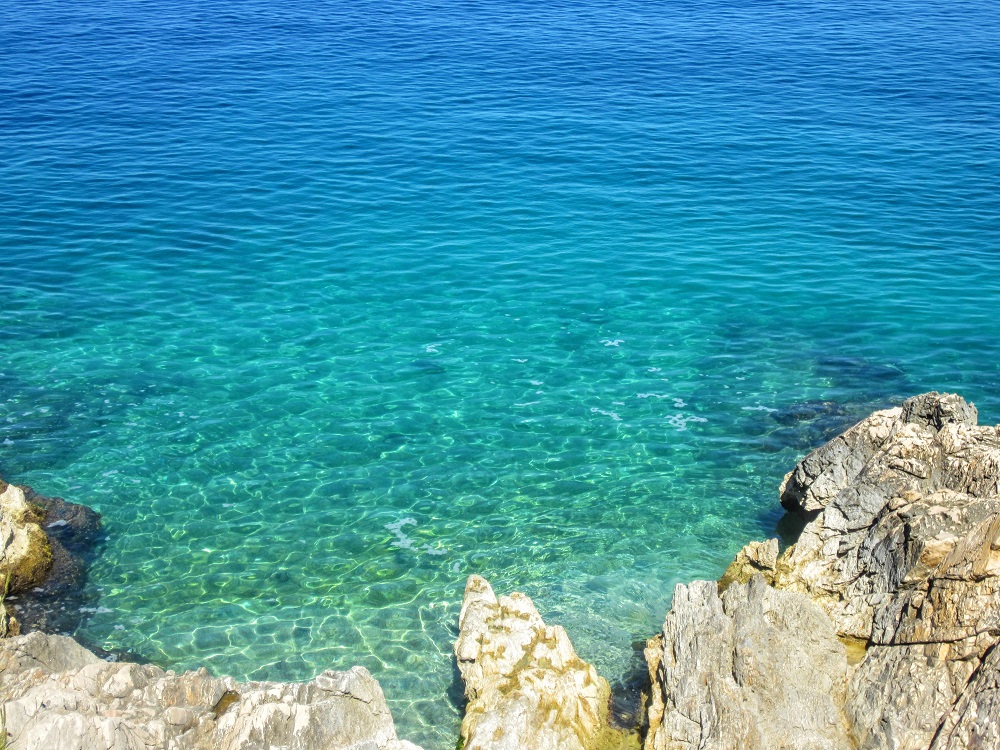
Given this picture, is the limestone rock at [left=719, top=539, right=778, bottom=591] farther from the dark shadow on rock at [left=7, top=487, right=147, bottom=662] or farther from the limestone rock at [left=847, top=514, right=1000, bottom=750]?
the dark shadow on rock at [left=7, top=487, right=147, bottom=662]

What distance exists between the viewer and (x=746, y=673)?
10.6m

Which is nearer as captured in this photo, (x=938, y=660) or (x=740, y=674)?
(x=938, y=660)

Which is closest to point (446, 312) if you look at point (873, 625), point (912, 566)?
point (873, 625)

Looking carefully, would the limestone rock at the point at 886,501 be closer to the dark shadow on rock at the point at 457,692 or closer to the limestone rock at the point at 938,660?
the limestone rock at the point at 938,660

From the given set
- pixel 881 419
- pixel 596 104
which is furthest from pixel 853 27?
pixel 881 419

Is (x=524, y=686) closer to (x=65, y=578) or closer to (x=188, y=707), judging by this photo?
(x=188, y=707)

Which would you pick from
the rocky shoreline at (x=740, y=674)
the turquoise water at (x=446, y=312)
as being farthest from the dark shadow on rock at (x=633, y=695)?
the turquoise water at (x=446, y=312)

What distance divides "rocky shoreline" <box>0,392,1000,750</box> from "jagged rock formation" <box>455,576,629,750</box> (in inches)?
0.8

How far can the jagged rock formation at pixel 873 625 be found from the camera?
9914 mm

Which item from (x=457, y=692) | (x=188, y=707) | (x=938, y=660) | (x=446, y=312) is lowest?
(x=457, y=692)

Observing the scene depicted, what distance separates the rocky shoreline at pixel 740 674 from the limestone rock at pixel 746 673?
2cm

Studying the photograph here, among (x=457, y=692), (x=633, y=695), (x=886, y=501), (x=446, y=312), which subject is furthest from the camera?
(x=446, y=312)

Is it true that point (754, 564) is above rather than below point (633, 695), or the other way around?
above

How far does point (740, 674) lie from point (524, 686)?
2443 millimetres
